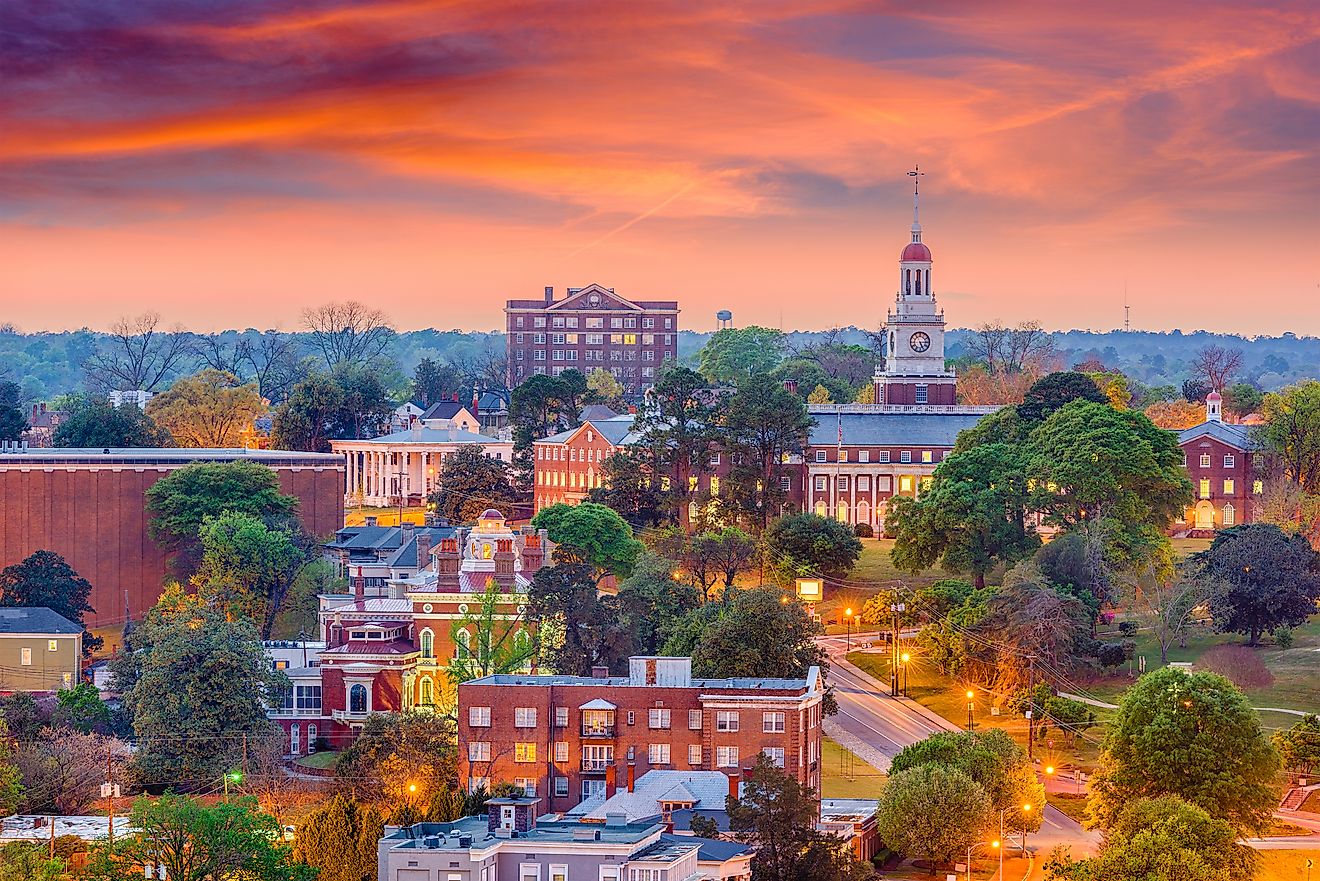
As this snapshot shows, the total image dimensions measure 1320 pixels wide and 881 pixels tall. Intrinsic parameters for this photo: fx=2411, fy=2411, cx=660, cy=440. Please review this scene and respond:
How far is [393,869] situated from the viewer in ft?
218

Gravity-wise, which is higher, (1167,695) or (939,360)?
(939,360)

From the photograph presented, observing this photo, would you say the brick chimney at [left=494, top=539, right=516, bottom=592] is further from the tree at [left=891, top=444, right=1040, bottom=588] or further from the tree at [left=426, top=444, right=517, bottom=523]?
the tree at [left=426, top=444, right=517, bottom=523]

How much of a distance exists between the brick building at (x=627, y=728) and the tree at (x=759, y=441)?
46.1 metres

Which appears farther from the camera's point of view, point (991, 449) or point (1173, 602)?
point (991, 449)

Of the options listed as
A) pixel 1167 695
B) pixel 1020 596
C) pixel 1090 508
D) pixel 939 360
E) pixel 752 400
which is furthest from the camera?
pixel 939 360

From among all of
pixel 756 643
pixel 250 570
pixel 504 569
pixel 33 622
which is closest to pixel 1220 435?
pixel 504 569

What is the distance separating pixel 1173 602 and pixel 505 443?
80318mm

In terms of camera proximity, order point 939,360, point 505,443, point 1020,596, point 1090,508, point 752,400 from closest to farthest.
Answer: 1. point 1020,596
2. point 1090,508
3. point 752,400
4. point 939,360
5. point 505,443

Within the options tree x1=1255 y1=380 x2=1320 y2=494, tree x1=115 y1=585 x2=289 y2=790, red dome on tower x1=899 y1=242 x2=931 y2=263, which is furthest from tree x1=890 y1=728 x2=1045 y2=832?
red dome on tower x1=899 y1=242 x2=931 y2=263

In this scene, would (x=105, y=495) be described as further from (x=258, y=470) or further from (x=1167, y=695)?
(x=1167, y=695)

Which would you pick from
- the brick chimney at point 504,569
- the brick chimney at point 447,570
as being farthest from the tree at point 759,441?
the brick chimney at point 447,570

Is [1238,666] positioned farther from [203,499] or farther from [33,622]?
[203,499]

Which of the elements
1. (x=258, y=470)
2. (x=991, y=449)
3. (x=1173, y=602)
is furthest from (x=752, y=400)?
(x=1173, y=602)

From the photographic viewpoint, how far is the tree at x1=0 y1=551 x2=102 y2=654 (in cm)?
12012
